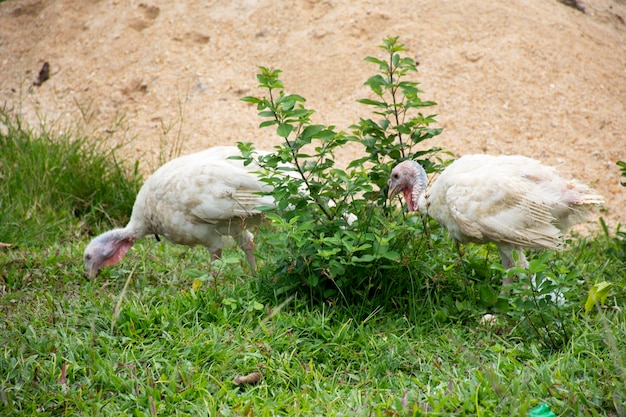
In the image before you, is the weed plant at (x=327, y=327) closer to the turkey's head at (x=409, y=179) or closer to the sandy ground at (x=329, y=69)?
the turkey's head at (x=409, y=179)

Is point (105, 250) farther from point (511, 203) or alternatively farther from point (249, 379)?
point (511, 203)

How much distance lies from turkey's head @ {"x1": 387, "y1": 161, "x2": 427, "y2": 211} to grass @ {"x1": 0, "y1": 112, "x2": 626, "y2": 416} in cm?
36

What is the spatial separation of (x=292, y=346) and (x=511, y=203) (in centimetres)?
154

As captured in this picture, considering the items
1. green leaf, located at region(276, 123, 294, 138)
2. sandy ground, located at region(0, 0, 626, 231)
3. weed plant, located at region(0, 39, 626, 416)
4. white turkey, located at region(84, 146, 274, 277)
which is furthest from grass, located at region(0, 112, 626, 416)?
sandy ground, located at region(0, 0, 626, 231)

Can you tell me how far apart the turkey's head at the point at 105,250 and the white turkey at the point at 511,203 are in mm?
2518

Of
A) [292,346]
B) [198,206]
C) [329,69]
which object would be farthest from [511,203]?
[329,69]

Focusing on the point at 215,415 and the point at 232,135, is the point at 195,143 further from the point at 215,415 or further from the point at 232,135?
the point at 215,415

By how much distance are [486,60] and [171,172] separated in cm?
447

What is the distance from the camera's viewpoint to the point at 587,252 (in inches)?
211

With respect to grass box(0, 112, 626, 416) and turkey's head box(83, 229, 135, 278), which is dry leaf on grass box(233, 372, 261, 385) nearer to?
grass box(0, 112, 626, 416)

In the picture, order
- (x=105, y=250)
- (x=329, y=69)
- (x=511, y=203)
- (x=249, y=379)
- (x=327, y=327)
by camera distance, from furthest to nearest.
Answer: (x=329, y=69) → (x=105, y=250) → (x=511, y=203) → (x=327, y=327) → (x=249, y=379)

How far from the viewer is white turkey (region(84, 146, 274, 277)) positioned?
16.3 feet

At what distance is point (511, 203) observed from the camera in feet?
13.8

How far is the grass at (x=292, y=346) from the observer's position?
334 cm
